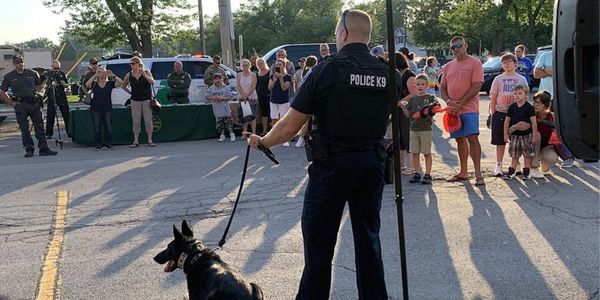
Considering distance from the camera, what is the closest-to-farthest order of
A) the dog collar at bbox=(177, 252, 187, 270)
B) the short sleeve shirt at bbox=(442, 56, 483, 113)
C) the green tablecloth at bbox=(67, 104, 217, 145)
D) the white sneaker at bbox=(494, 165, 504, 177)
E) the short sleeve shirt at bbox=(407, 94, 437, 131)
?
1. the dog collar at bbox=(177, 252, 187, 270)
2. the short sleeve shirt at bbox=(442, 56, 483, 113)
3. the short sleeve shirt at bbox=(407, 94, 437, 131)
4. the white sneaker at bbox=(494, 165, 504, 177)
5. the green tablecloth at bbox=(67, 104, 217, 145)

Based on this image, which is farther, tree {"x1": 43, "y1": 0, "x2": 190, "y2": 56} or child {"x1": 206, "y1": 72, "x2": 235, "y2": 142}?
tree {"x1": 43, "y1": 0, "x2": 190, "y2": 56}

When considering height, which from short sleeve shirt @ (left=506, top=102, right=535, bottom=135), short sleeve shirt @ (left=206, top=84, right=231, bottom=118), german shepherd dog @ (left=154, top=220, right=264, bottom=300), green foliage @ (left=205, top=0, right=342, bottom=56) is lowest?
german shepherd dog @ (left=154, top=220, right=264, bottom=300)

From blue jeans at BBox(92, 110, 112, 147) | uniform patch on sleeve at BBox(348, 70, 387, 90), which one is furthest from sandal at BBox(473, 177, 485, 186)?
blue jeans at BBox(92, 110, 112, 147)

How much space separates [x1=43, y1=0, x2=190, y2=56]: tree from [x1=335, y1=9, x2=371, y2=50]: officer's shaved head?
29.8 metres

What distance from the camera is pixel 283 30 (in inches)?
2744

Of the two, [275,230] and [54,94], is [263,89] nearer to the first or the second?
[54,94]

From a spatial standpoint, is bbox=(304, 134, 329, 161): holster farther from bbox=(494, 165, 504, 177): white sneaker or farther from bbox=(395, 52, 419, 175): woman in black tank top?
bbox=(494, 165, 504, 177): white sneaker

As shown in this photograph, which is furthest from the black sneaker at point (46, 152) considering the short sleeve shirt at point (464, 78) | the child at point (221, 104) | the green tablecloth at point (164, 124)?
the short sleeve shirt at point (464, 78)

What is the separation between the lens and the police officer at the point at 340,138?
3.16m

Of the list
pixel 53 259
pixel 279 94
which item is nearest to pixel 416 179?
pixel 279 94

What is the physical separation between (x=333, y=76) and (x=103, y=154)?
8.70 metres

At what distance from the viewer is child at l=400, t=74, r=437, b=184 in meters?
7.38

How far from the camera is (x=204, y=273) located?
11.4 feet

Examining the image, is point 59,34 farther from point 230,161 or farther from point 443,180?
point 443,180
